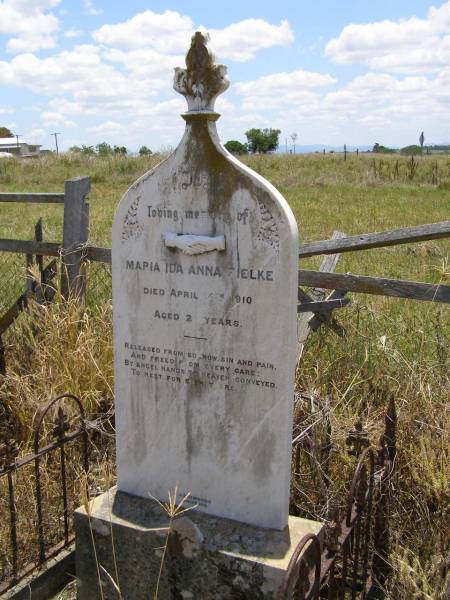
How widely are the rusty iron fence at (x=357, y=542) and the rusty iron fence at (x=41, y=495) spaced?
1.06 metres

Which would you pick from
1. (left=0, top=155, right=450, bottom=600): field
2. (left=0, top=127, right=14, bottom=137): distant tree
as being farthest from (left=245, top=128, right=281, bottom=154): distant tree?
(left=0, top=155, right=450, bottom=600): field

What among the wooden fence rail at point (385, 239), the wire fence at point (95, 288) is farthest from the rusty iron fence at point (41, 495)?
the wooden fence rail at point (385, 239)

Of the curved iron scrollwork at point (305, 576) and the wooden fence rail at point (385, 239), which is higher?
the wooden fence rail at point (385, 239)

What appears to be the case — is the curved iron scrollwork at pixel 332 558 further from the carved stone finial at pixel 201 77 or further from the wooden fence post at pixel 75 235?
the wooden fence post at pixel 75 235

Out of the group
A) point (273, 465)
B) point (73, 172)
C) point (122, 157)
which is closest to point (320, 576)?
point (273, 465)

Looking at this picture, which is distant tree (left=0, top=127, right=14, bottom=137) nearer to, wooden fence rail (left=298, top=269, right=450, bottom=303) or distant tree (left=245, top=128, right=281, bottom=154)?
distant tree (left=245, top=128, right=281, bottom=154)

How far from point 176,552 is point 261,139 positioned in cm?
5086

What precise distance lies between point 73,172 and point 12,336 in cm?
1662

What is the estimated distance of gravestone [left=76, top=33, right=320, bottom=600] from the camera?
2.58 m

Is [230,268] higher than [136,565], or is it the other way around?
[230,268]

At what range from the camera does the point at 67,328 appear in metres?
4.38

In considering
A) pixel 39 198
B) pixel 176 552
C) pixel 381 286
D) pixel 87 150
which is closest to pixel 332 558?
pixel 176 552

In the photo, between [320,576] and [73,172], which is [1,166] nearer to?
[73,172]

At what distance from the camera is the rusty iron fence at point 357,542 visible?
8.00 feet
